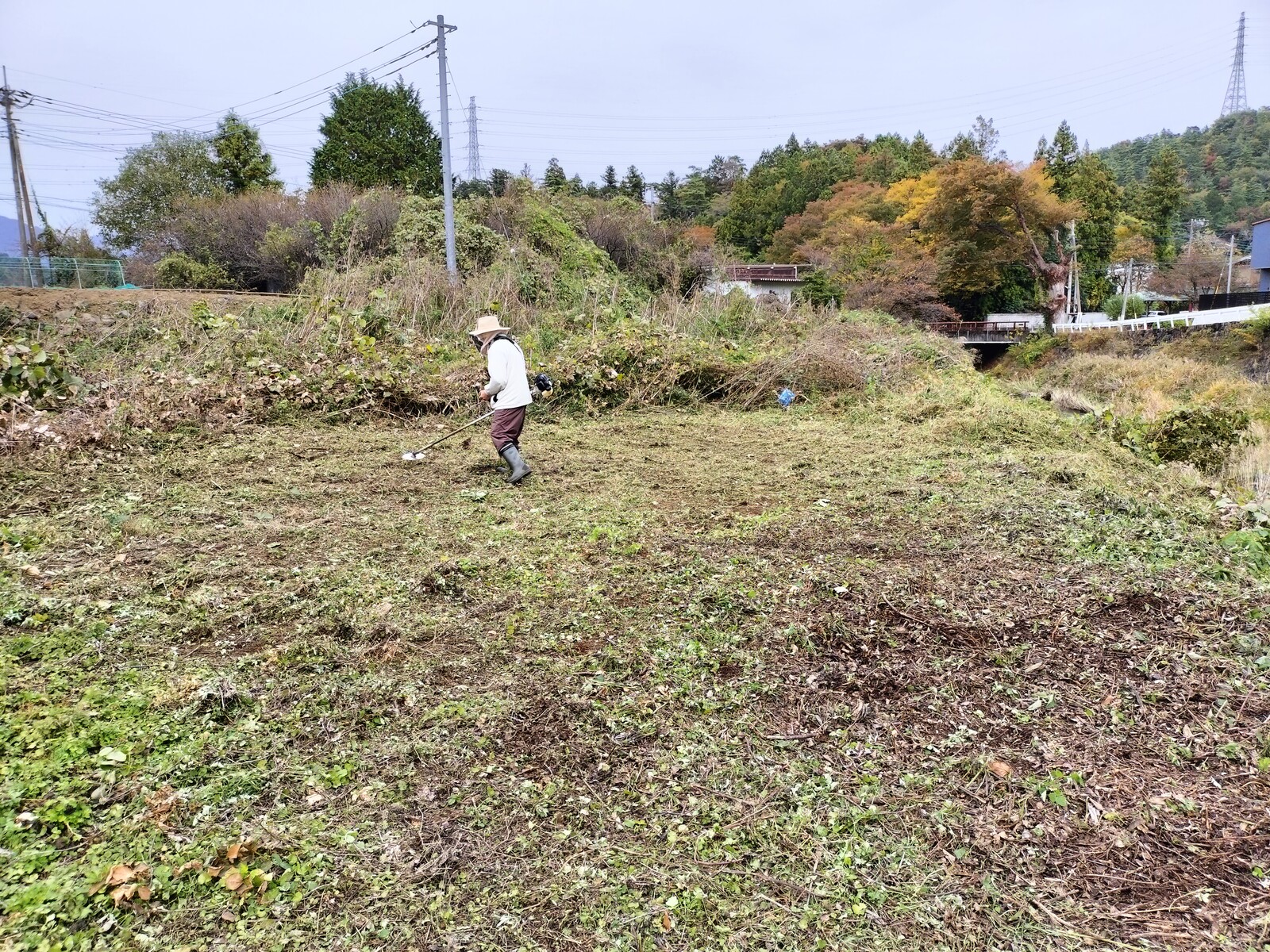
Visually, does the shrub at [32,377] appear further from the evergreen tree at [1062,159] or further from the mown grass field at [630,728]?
the evergreen tree at [1062,159]

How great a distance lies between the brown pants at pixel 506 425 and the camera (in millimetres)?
5773

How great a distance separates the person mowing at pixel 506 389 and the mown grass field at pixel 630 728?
33.2 inches

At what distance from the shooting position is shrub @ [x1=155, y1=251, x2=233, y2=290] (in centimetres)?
1934

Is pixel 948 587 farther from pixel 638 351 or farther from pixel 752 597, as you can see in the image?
pixel 638 351

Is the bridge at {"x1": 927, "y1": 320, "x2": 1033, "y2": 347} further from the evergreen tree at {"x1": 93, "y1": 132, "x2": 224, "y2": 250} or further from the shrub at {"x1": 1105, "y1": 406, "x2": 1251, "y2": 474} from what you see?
the evergreen tree at {"x1": 93, "y1": 132, "x2": 224, "y2": 250}

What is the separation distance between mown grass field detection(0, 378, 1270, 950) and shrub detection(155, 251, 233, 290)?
17017mm

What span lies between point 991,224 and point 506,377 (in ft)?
99.1

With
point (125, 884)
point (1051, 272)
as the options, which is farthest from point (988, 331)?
point (125, 884)

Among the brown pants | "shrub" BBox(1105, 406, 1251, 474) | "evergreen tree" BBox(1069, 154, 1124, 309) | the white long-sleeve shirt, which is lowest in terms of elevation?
"shrub" BBox(1105, 406, 1251, 474)

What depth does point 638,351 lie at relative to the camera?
9.80 m

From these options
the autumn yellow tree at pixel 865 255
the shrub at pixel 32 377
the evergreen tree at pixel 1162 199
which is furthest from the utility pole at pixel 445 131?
the evergreen tree at pixel 1162 199

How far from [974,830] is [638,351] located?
8158mm

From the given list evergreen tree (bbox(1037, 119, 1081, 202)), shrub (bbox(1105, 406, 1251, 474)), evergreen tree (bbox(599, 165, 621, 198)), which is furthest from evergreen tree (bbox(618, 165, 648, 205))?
shrub (bbox(1105, 406, 1251, 474))

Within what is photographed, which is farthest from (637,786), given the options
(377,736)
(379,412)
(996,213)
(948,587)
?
(996,213)
